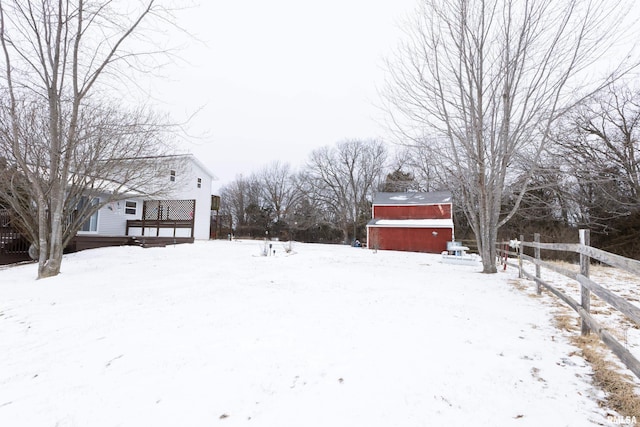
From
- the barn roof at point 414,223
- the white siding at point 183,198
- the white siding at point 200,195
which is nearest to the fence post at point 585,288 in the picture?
the white siding at point 183,198

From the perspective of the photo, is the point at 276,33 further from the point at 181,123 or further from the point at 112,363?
the point at 112,363

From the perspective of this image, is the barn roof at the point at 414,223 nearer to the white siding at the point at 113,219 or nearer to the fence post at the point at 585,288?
the white siding at the point at 113,219

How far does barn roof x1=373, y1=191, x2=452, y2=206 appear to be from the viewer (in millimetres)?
24453

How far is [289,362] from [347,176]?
134 ft

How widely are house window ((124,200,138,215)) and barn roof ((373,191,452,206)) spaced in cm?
1758

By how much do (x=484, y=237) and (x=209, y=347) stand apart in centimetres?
868

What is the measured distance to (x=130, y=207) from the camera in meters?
19.0

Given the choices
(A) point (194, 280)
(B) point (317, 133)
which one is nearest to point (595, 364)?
(A) point (194, 280)

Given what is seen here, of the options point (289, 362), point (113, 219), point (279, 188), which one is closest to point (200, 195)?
point (113, 219)

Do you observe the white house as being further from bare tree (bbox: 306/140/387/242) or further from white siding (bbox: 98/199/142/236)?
bare tree (bbox: 306/140/387/242)

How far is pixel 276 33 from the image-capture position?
1173cm

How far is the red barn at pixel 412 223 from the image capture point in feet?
73.4

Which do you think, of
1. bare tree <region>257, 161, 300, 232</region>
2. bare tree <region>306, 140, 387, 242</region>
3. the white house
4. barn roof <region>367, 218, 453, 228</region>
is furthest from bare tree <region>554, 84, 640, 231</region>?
bare tree <region>257, 161, 300, 232</region>

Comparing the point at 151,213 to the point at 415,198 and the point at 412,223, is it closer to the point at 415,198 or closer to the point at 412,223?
the point at 412,223
